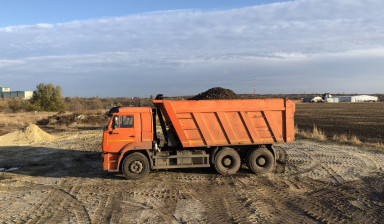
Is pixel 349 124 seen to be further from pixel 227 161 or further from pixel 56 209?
pixel 56 209

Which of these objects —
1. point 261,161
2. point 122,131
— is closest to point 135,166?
point 122,131

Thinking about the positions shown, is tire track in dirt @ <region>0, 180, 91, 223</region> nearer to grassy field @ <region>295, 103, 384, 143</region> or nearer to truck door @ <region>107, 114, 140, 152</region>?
truck door @ <region>107, 114, 140, 152</region>

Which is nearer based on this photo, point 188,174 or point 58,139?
point 188,174

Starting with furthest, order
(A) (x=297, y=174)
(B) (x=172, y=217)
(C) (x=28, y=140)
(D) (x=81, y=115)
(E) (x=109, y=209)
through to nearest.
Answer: (D) (x=81, y=115) → (C) (x=28, y=140) → (A) (x=297, y=174) → (E) (x=109, y=209) → (B) (x=172, y=217)

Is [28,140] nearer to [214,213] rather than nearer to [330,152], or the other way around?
[214,213]

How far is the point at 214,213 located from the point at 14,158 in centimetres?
1148

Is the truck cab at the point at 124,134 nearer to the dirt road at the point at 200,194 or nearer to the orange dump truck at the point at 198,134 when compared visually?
the orange dump truck at the point at 198,134

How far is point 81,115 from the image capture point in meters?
32.4

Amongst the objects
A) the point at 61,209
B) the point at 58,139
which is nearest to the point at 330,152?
the point at 61,209

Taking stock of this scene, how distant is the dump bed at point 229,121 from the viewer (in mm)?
9320

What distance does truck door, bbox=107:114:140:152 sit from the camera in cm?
918

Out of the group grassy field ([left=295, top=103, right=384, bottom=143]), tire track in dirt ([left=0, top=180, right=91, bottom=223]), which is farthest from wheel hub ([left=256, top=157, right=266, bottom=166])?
grassy field ([left=295, top=103, right=384, bottom=143])

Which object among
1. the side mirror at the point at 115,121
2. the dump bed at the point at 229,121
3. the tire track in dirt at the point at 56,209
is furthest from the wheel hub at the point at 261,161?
the tire track in dirt at the point at 56,209

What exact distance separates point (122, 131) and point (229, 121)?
3.57 metres
